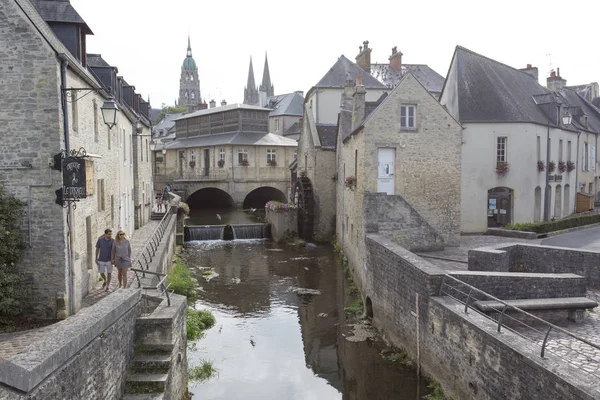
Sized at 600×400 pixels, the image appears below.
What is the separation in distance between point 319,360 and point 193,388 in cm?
320

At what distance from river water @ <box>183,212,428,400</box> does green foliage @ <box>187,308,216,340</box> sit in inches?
9.4

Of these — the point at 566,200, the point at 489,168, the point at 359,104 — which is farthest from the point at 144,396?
the point at 566,200

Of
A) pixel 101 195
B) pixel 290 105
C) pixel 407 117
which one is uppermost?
pixel 290 105

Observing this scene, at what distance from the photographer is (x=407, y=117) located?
1730 cm

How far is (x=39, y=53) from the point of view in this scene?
9.46 m

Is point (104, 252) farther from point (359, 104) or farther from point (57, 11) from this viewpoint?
point (359, 104)

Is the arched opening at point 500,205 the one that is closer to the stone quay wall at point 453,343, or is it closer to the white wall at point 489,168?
the white wall at point 489,168

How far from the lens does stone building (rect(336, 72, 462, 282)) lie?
53.9 feet

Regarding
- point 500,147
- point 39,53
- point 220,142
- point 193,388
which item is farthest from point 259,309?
point 220,142

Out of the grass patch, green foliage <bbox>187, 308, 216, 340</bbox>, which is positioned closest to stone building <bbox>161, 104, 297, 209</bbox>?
green foliage <bbox>187, 308, 216, 340</bbox>

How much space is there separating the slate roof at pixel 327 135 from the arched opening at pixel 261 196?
18419 millimetres

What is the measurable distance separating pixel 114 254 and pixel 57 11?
5.89 meters

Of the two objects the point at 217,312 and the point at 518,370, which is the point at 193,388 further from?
the point at 518,370

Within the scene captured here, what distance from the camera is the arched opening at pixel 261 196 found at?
46219mm
